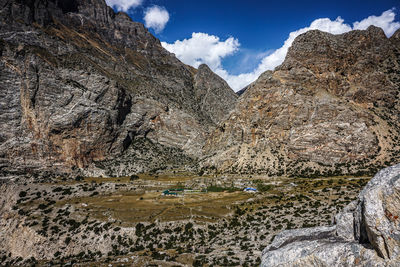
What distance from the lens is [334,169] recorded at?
81.5m

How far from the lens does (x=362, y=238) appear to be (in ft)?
21.7

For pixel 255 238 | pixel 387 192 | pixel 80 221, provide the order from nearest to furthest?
1. pixel 387 192
2. pixel 255 238
3. pixel 80 221

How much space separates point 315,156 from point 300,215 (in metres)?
50.2

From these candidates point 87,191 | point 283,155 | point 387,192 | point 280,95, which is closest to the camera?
point 387,192

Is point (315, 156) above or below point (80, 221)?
above

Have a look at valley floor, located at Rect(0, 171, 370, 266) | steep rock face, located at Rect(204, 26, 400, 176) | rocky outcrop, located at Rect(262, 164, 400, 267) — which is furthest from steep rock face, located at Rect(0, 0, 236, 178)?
rocky outcrop, located at Rect(262, 164, 400, 267)

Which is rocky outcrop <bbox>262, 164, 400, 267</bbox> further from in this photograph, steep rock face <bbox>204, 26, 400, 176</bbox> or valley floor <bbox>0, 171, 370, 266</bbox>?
steep rock face <bbox>204, 26, 400, 176</bbox>

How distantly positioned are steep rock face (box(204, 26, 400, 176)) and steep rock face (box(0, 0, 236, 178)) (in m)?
41.7

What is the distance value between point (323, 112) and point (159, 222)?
73.7 m

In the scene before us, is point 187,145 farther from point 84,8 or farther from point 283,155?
point 84,8

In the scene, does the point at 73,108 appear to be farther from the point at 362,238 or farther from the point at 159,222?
the point at 362,238

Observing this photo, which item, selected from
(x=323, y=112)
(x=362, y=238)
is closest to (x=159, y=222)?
(x=362, y=238)

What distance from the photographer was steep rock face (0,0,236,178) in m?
115

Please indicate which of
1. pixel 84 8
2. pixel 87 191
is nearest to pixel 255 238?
pixel 87 191
